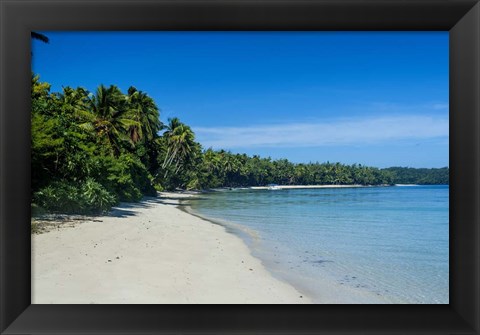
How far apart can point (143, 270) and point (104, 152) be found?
7.47m

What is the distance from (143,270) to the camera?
11.1ft

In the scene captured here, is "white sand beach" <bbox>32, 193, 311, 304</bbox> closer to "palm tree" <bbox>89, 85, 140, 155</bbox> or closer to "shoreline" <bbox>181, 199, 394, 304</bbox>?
"shoreline" <bbox>181, 199, 394, 304</bbox>

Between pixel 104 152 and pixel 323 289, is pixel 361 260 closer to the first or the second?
pixel 323 289

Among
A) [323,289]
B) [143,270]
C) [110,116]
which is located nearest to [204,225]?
[143,270]

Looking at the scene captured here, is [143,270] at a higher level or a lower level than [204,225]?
higher

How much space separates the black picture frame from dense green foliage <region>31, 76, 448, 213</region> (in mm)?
2185

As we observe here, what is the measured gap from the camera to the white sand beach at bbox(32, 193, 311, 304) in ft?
8.82

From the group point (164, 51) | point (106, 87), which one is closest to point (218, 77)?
point (164, 51)

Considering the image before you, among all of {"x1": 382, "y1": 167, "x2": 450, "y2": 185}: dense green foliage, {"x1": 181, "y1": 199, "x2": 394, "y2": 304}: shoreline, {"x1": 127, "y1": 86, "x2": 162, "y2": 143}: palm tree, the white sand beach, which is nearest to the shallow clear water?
{"x1": 181, "y1": 199, "x2": 394, "y2": 304}: shoreline

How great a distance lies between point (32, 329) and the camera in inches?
80.0

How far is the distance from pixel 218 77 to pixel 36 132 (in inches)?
121
